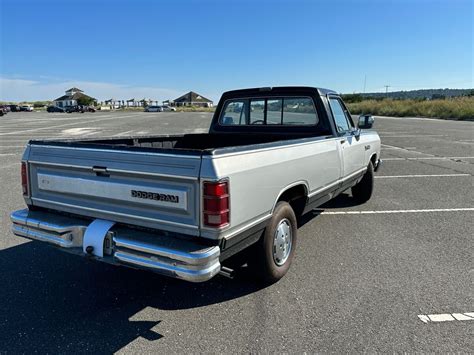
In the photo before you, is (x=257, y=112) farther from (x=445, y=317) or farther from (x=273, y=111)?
(x=445, y=317)

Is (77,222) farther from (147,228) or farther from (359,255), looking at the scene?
(359,255)

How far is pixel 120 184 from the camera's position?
2.88 meters

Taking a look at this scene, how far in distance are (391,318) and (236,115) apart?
137 inches

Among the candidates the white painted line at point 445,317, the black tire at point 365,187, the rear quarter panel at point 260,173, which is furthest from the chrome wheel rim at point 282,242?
the black tire at point 365,187

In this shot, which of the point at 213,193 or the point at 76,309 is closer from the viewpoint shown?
the point at 213,193

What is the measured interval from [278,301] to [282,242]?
568mm

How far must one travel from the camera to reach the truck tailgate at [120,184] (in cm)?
261

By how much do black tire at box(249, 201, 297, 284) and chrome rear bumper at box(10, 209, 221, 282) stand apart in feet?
2.31

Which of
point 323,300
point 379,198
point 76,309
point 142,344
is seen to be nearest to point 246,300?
point 323,300

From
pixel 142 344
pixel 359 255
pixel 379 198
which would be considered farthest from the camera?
pixel 379 198

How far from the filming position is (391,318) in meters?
3.00

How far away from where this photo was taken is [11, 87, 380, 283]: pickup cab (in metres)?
2.56

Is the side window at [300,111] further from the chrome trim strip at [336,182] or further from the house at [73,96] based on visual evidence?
the house at [73,96]

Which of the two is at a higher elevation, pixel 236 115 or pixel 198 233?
pixel 236 115
